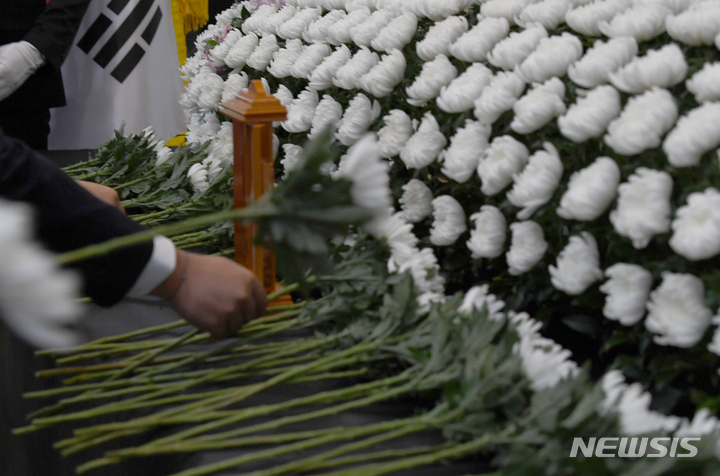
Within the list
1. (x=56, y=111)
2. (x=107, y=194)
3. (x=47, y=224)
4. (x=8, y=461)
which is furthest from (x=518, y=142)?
(x=56, y=111)

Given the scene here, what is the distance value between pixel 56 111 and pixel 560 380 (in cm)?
246

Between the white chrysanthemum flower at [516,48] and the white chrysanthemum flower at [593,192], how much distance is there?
0.24 metres

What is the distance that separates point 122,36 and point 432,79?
191 cm

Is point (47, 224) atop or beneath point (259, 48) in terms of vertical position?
beneath

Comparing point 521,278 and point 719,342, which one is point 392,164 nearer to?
point 521,278

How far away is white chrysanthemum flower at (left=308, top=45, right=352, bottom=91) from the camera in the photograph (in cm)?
123

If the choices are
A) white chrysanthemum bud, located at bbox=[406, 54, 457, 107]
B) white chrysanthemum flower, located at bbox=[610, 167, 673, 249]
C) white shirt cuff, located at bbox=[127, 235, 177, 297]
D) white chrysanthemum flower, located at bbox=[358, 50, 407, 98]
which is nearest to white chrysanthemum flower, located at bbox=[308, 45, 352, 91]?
white chrysanthemum flower, located at bbox=[358, 50, 407, 98]

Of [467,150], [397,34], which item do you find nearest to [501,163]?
[467,150]

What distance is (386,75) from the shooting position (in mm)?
1101

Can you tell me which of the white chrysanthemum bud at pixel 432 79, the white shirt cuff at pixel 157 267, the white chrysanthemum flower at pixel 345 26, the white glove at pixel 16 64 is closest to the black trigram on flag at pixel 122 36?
the white glove at pixel 16 64

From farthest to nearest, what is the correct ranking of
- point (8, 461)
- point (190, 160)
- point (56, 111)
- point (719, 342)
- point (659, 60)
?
point (56, 111), point (190, 160), point (8, 461), point (659, 60), point (719, 342)

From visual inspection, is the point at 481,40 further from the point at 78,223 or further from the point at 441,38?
the point at 78,223

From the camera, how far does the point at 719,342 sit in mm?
594

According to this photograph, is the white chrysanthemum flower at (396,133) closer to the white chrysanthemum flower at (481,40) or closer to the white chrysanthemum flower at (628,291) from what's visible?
the white chrysanthemum flower at (481,40)
